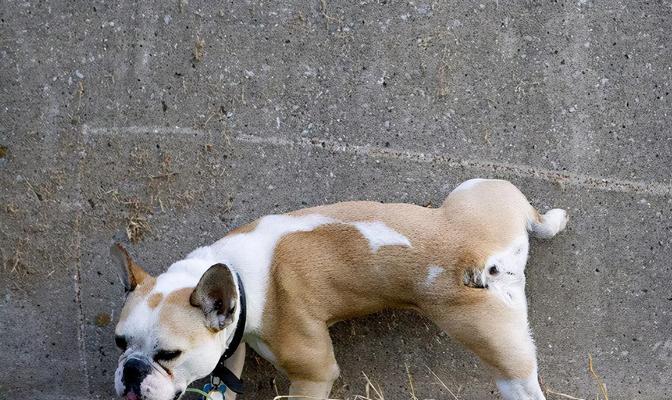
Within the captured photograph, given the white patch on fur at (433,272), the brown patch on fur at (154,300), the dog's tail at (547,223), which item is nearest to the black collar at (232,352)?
the brown patch on fur at (154,300)

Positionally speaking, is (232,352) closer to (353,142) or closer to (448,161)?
(353,142)

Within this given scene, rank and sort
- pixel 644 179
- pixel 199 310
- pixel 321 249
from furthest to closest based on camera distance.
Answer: pixel 644 179 < pixel 321 249 < pixel 199 310

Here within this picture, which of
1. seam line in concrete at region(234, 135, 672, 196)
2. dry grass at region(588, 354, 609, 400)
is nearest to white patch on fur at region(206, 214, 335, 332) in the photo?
seam line in concrete at region(234, 135, 672, 196)

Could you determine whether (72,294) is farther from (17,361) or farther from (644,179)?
(644,179)

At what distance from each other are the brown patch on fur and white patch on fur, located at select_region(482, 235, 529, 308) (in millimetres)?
1718

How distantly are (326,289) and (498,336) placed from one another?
968 millimetres

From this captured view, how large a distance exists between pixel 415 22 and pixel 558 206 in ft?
4.94

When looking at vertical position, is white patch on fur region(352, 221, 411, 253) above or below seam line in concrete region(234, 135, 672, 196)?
below

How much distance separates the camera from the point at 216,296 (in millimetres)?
4348

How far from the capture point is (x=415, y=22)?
544cm

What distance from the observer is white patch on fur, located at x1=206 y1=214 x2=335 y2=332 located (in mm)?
4660

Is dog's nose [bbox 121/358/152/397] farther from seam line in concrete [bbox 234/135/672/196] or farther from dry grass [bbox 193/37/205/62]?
A: dry grass [bbox 193/37/205/62]

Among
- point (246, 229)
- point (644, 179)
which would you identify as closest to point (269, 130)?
point (246, 229)

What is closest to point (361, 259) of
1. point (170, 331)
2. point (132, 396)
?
point (170, 331)
